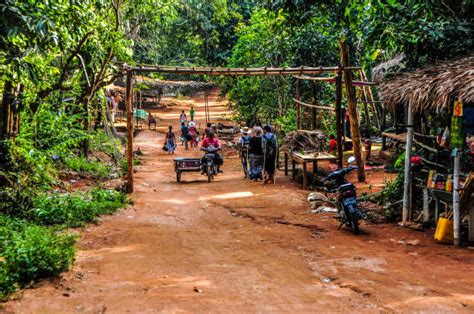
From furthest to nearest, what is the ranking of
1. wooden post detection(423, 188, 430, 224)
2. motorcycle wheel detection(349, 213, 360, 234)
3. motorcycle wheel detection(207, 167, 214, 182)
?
1. motorcycle wheel detection(207, 167, 214, 182)
2. wooden post detection(423, 188, 430, 224)
3. motorcycle wheel detection(349, 213, 360, 234)

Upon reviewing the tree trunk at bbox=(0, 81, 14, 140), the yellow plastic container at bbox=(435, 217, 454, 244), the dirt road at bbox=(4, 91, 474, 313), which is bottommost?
the dirt road at bbox=(4, 91, 474, 313)

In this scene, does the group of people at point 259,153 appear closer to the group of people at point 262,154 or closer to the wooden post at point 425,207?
the group of people at point 262,154

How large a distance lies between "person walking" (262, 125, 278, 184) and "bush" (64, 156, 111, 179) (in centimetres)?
457

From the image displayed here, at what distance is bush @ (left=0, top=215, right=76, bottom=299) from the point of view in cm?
495

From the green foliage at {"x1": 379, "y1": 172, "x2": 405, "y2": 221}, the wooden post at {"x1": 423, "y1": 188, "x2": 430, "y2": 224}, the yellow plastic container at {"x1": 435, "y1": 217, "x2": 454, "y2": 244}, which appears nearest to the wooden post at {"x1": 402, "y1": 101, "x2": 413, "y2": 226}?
the wooden post at {"x1": 423, "y1": 188, "x2": 430, "y2": 224}

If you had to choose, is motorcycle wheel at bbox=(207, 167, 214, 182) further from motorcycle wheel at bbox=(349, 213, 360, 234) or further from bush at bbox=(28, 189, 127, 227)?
motorcycle wheel at bbox=(349, 213, 360, 234)

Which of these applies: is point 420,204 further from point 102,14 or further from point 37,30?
point 102,14

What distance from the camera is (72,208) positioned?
8.73 m

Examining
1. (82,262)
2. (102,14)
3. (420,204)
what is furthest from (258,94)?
(82,262)

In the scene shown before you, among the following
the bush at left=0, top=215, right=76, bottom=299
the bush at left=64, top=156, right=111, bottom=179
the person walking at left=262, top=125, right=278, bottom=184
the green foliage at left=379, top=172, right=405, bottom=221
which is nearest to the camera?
the bush at left=0, top=215, right=76, bottom=299

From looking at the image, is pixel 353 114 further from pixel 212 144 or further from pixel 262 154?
pixel 212 144

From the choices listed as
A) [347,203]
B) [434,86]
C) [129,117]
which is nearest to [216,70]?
[129,117]

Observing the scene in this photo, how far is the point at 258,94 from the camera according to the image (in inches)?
871

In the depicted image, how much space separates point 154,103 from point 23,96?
99.5ft
